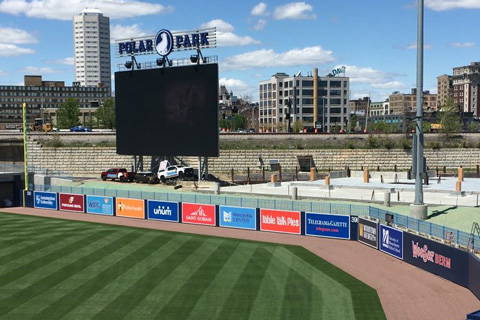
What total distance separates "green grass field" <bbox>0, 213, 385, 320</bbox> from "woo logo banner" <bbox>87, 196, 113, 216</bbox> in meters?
9.40

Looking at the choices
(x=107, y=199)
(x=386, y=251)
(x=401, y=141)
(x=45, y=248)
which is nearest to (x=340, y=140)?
(x=401, y=141)

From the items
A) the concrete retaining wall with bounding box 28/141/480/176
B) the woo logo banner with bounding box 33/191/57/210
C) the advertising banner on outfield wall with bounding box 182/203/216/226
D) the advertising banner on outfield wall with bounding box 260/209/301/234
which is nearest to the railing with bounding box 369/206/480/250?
the advertising banner on outfield wall with bounding box 260/209/301/234

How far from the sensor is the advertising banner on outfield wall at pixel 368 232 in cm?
3241

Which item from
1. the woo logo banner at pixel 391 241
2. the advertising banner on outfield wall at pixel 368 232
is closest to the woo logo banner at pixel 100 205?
the advertising banner on outfield wall at pixel 368 232

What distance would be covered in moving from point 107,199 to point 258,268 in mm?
22086

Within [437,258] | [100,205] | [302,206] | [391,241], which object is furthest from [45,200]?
[437,258]

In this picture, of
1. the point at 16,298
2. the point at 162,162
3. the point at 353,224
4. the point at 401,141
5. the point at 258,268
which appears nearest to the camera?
the point at 16,298

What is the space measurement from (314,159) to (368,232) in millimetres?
46267

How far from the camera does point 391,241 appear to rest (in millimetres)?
30719

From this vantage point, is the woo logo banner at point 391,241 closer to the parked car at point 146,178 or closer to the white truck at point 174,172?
the white truck at point 174,172

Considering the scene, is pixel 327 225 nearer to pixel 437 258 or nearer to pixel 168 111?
pixel 437 258

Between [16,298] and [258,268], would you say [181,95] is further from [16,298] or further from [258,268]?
[16,298]

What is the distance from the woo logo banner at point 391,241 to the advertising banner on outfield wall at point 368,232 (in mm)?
700

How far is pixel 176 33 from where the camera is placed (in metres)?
56.5
